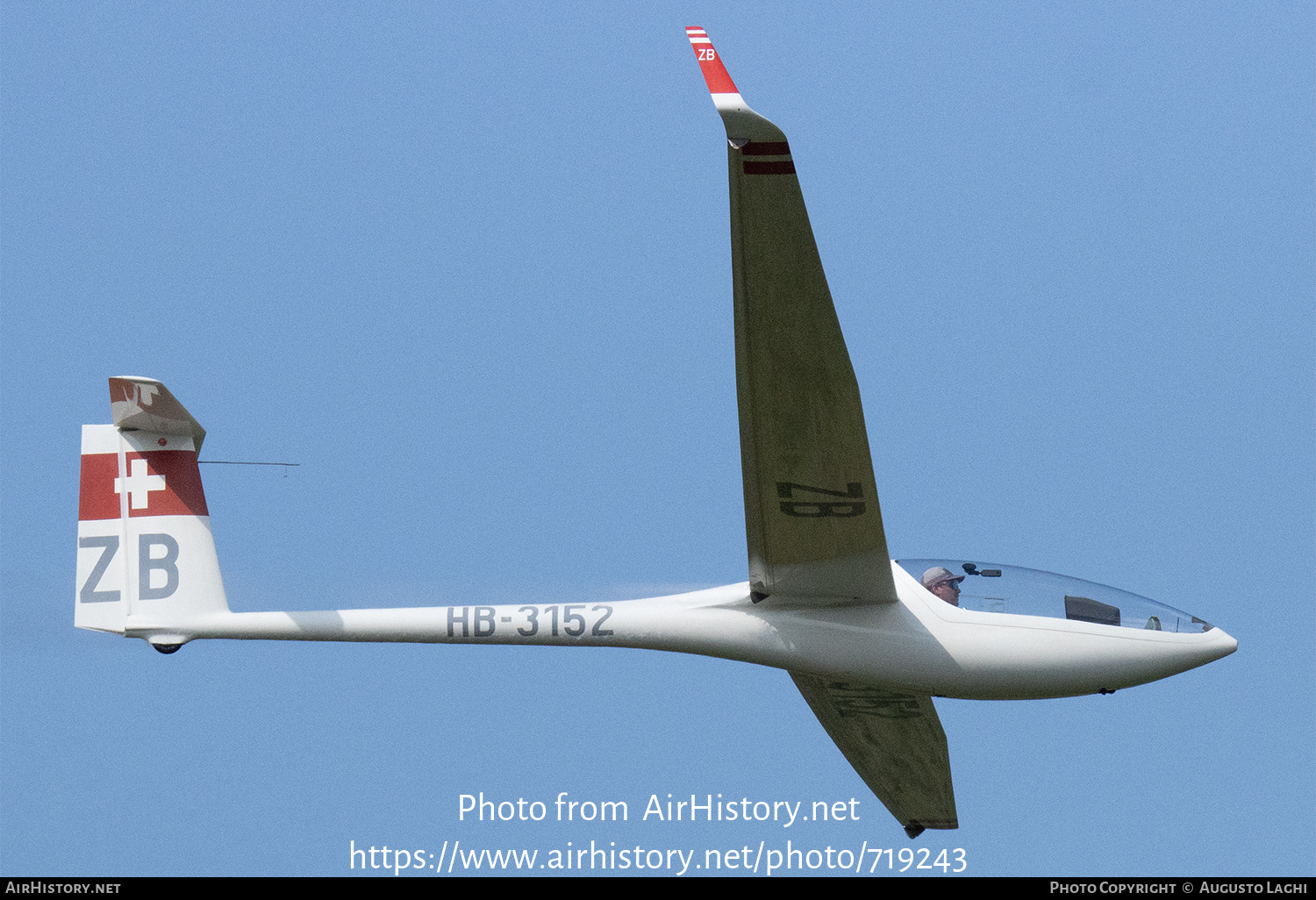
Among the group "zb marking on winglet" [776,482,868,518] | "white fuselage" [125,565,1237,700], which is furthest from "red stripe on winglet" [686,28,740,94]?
"white fuselage" [125,565,1237,700]

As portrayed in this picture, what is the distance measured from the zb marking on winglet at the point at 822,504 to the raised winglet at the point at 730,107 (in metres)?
3.16

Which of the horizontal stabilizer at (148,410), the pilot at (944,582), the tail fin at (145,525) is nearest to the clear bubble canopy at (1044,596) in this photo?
the pilot at (944,582)

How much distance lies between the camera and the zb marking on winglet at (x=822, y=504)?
32.4 ft

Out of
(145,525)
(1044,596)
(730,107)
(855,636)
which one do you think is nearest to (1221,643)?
(1044,596)

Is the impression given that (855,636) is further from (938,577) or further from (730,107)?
(730,107)

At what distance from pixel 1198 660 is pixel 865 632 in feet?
9.56

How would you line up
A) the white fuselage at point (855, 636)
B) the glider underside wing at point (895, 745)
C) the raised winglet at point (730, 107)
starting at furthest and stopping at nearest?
the glider underside wing at point (895, 745) < the white fuselage at point (855, 636) < the raised winglet at point (730, 107)

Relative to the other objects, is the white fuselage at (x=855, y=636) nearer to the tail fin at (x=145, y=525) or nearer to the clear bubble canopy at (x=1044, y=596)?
the clear bubble canopy at (x=1044, y=596)

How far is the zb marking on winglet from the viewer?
9.87 metres

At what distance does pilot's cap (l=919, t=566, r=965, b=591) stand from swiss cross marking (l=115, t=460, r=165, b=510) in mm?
6903

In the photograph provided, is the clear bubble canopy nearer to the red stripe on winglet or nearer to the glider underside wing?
the glider underside wing

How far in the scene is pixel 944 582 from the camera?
11.1 m

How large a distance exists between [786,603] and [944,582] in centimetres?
138

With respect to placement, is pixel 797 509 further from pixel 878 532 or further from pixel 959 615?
pixel 959 615
